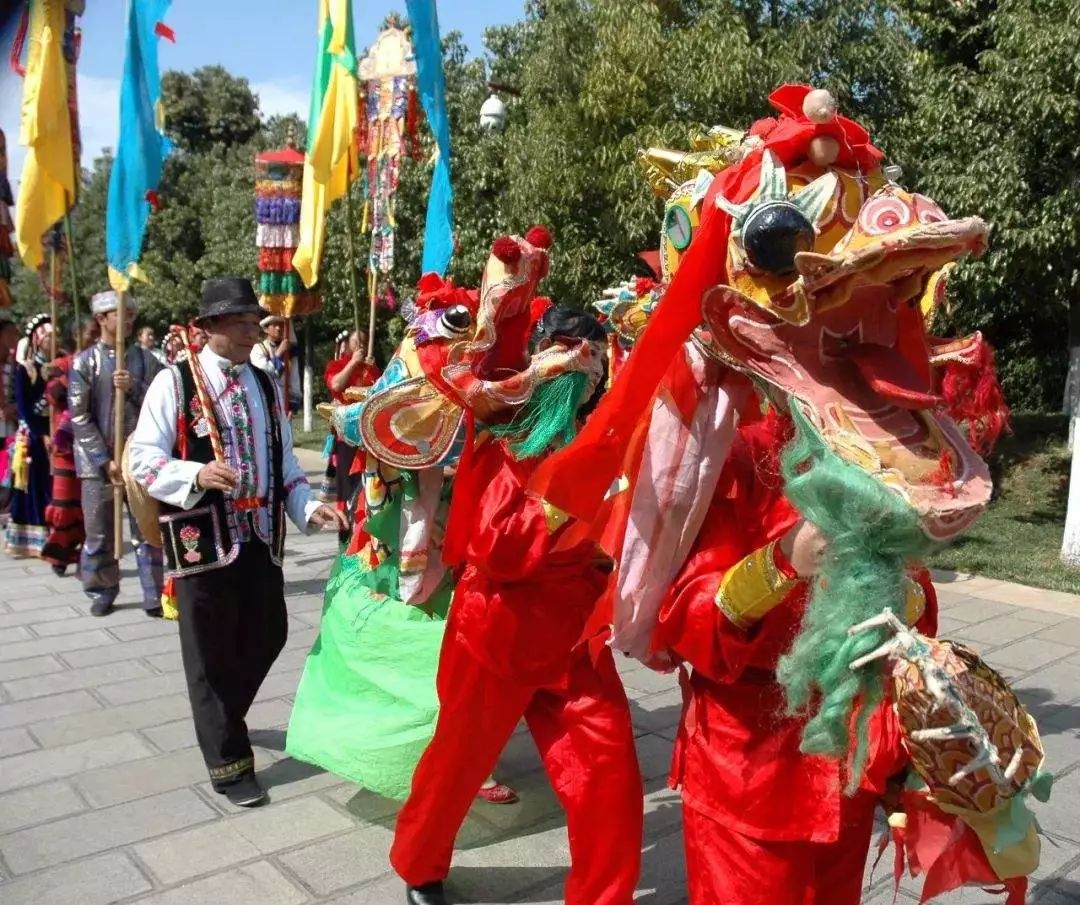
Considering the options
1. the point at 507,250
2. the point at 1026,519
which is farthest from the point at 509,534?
the point at 1026,519

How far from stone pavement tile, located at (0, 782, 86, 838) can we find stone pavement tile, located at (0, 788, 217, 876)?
0.06 meters

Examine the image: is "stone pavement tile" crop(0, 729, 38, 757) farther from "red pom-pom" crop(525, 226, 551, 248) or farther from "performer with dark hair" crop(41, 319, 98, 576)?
"performer with dark hair" crop(41, 319, 98, 576)

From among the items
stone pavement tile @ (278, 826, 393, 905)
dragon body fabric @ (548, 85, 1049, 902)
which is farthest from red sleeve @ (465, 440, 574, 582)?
stone pavement tile @ (278, 826, 393, 905)

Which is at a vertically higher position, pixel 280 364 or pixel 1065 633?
pixel 280 364

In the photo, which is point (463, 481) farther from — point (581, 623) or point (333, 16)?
point (333, 16)

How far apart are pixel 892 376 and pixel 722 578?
45cm

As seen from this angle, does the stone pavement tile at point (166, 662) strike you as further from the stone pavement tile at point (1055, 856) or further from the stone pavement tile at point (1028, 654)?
the stone pavement tile at point (1028, 654)

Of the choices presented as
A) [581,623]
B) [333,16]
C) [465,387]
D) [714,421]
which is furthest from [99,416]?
[714,421]

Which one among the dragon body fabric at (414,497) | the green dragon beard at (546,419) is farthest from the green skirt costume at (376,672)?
the green dragon beard at (546,419)

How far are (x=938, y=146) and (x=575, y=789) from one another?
7.55 m

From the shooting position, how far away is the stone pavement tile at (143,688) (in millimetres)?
4688

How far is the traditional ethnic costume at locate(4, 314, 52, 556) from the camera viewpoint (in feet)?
25.2

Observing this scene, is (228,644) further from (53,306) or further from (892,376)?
(53,306)

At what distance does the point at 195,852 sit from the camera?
3.22 metres
